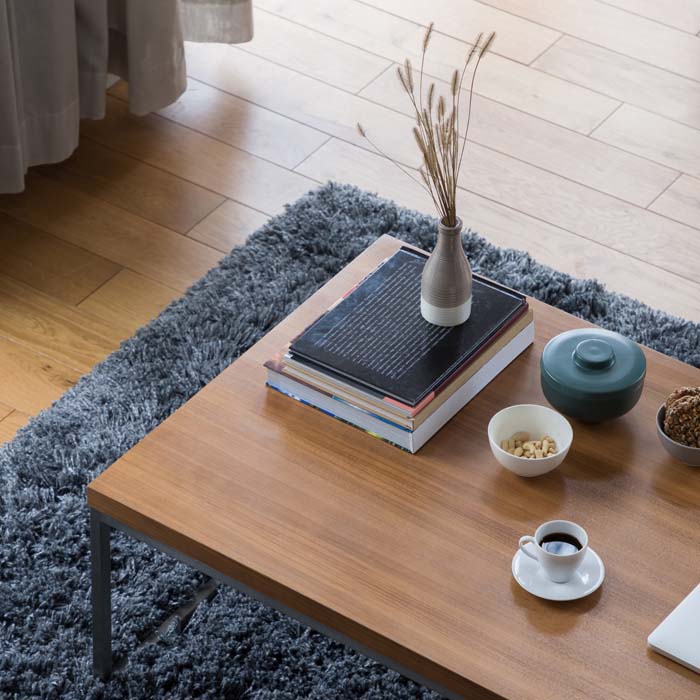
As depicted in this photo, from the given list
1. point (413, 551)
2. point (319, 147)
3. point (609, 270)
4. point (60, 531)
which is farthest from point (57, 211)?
point (413, 551)

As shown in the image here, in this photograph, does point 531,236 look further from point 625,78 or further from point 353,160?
point 625,78

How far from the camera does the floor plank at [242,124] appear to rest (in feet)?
9.14

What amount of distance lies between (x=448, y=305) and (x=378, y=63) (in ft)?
5.21

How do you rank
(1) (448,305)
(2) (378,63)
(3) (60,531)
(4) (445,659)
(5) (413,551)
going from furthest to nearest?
(2) (378,63), (3) (60,531), (1) (448,305), (5) (413,551), (4) (445,659)

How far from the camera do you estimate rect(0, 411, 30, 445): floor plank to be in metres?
2.10

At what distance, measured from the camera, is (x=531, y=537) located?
1395 mm

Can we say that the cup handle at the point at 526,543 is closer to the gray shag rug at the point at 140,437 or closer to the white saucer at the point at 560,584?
the white saucer at the point at 560,584

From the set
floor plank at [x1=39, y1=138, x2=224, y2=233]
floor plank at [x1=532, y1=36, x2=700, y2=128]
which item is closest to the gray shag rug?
floor plank at [x1=39, y1=138, x2=224, y2=233]

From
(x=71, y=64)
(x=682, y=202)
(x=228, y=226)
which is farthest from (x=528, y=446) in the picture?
(x=71, y=64)

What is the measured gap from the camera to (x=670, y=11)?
3279mm

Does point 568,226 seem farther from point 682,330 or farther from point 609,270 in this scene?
point 682,330

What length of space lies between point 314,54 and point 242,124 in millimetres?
347

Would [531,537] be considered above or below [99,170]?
above

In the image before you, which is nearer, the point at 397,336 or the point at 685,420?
the point at 685,420
